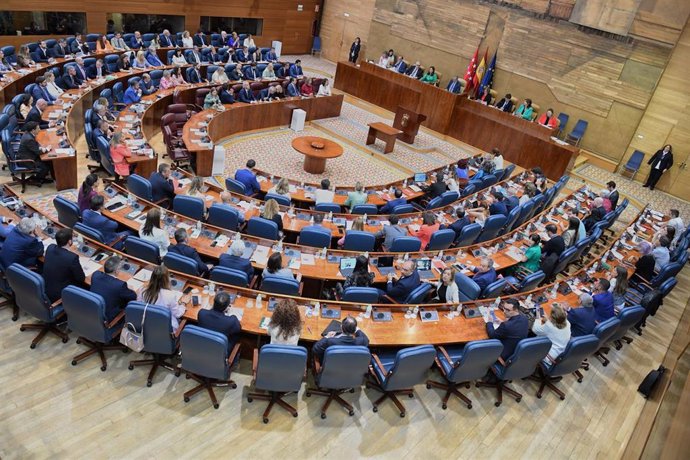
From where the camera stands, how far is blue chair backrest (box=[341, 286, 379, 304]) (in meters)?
6.55

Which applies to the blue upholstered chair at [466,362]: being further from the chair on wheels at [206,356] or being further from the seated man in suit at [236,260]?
the seated man in suit at [236,260]

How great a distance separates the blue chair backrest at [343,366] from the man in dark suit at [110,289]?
2.34m

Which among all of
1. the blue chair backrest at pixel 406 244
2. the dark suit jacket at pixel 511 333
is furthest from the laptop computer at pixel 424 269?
the dark suit jacket at pixel 511 333

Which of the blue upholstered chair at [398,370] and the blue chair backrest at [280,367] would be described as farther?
the blue upholstered chair at [398,370]

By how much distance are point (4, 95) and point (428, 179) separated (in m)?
9.74

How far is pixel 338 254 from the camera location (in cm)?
768

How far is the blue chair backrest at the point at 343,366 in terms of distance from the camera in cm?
531

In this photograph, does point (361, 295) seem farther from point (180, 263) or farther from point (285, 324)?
point (180, 263)

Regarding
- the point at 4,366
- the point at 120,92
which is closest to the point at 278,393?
the point at 4,366

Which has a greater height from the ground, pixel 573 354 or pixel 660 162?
pixel 660 162

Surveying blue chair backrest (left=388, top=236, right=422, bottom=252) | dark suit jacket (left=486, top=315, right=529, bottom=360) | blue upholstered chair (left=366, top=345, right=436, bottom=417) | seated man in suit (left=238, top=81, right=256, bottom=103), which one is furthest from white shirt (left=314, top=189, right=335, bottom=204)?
seated man in suit (left=238, top=81, right=256, bottom=103)

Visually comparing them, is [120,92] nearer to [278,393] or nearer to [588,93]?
[278,393]

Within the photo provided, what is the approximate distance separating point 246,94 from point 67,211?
8082 millimetres

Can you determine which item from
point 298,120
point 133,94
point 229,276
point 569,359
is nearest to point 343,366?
point 229,276
